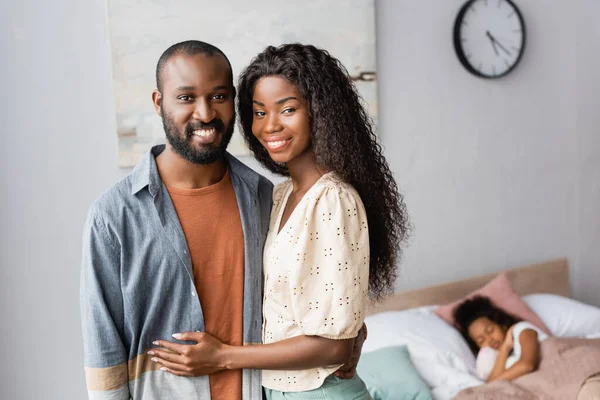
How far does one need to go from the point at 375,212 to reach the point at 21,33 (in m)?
1.45

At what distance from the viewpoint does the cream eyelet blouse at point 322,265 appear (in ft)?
4.17

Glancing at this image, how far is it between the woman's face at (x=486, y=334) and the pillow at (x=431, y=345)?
7cm

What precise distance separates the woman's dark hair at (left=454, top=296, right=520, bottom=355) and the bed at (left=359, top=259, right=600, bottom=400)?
59 millimetres

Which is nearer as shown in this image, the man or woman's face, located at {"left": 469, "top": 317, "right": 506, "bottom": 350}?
the man

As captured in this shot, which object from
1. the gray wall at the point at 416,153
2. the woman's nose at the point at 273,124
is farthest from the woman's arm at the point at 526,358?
the woman's nose at the point at 273,124

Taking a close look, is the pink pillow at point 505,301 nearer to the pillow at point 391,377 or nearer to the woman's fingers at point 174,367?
the pillow at point 391,377

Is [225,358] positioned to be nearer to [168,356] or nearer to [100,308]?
[168,356]

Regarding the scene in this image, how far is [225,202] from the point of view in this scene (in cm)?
139

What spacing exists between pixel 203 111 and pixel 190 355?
48 cm

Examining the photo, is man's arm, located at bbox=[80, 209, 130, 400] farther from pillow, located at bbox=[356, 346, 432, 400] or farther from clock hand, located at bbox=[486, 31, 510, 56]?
clock hand, located at bbox=[486, 31, 510, 56]

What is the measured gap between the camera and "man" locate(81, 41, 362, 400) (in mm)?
1255

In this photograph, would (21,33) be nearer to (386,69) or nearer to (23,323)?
(23,323)

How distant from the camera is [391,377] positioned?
2.29 m

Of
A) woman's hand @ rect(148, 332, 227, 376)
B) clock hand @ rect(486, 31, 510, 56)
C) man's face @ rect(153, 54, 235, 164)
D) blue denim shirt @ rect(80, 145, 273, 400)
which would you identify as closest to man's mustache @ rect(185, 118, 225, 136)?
man's face @ rect(153, 54, 235, 164)
